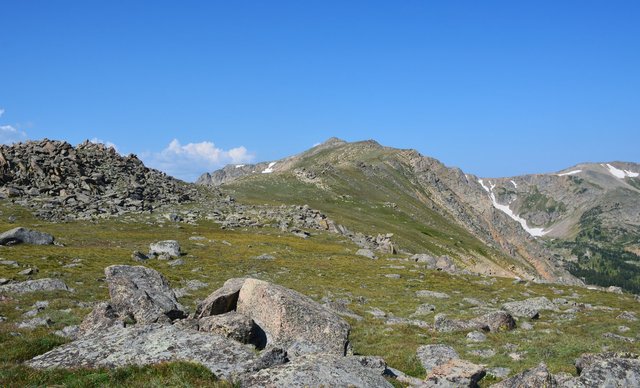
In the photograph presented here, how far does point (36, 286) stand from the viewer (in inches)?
1293

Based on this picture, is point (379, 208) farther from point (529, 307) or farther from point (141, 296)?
point (141, 296)

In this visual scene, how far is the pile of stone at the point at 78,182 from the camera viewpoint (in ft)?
255

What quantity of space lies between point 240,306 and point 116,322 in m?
5.81

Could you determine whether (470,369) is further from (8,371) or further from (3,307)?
(3,307)

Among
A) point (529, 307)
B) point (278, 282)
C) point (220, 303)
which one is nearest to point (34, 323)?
point (220, 303)

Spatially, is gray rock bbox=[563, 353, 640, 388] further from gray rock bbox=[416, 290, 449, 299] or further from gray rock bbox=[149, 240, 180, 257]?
gray rock bbox=[149, 240, 180, 257]

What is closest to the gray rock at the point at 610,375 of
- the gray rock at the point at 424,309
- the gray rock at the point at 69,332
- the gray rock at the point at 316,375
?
the gray rock at the point at 316,375

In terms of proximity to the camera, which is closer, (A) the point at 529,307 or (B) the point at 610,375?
(B) the point at 610,375

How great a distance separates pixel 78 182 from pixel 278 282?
2347 inches

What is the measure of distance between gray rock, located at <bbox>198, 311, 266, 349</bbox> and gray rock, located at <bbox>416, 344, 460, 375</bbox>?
790 cm

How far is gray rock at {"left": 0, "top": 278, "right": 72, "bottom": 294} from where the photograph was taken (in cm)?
3170

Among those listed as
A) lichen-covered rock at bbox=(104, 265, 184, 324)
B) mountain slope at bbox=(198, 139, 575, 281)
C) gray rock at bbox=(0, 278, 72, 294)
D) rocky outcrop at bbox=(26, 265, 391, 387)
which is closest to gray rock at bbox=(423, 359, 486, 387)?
rocky outcrop at bbox=(26, 265, 391, 387)

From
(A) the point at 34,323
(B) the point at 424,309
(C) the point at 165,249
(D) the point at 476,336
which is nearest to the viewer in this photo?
(A) the point at 34,323

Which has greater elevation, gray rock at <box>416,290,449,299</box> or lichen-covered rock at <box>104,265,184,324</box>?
lichen-covered rock at <box>104,265,184,324</box>
